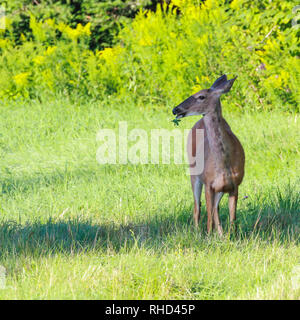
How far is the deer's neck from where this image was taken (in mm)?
4125

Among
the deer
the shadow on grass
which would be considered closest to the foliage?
the shadow on grass

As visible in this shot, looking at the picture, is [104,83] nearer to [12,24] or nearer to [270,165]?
[12,24]

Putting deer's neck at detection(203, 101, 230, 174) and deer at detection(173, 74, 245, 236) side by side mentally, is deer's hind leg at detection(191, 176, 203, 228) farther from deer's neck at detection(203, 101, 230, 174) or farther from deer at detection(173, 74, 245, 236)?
deer's neck at detection(203, 101, 230, 174)

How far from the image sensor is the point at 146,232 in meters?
4.77

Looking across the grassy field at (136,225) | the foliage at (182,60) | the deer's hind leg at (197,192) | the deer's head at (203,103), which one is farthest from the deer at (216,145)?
the foliage at (182,60)

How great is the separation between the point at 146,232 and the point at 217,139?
110cm

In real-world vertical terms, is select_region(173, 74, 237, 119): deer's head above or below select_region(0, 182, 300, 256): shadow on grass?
above

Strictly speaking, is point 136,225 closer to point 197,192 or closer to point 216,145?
point 197,192

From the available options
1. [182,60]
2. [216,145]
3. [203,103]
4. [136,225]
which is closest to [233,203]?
[216,145]

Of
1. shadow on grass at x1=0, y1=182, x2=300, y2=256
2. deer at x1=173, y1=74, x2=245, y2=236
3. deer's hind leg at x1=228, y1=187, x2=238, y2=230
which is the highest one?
deer at x1=173, y1=74, x2=245, y2=236

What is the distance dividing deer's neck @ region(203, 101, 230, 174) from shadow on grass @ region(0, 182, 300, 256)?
0.61m

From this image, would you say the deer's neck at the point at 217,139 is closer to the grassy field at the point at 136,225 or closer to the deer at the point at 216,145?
the deer at the point at 216,145
